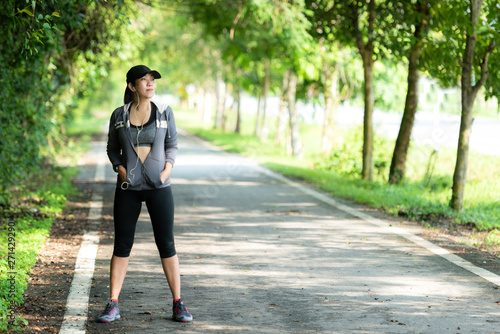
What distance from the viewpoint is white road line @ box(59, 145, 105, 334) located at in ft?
16.6

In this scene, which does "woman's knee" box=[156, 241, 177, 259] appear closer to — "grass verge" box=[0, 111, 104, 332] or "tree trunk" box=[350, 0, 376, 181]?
"grass verge" box=[0, 111, 104, 332]

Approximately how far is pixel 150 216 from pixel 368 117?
10407 mm

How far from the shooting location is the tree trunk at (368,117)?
1478 cm

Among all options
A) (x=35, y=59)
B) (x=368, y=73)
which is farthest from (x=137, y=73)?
(x=368, y=73)

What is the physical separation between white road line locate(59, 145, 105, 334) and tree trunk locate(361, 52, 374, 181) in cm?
721

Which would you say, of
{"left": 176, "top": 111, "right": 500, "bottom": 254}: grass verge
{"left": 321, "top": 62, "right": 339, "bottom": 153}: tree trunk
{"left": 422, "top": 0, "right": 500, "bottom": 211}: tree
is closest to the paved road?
{"left": 176, "top": 111, "right": 500, "bottom": 254}: grass verge

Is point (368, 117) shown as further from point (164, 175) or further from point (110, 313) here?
point (110, 313)

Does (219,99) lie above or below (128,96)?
above

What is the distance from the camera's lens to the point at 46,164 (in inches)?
676

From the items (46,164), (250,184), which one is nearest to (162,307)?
(250,184)

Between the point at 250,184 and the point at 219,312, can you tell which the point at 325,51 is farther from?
the point at 219,312

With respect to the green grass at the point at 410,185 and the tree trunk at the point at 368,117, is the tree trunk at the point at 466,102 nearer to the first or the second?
the green grass at the point at 410,185

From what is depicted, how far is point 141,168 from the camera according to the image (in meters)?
5.21

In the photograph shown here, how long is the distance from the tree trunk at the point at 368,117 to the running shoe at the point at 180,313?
34.1ft
